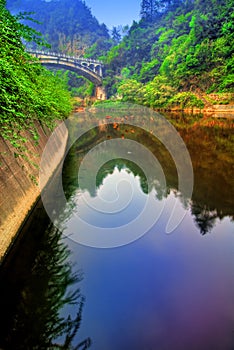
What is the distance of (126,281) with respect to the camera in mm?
5789

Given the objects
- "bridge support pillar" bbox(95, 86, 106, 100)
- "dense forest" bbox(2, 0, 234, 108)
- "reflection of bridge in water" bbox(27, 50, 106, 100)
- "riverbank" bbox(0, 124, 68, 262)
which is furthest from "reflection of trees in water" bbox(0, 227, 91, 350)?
"bridge support pillar" bbox(95, 86, 106, 100)

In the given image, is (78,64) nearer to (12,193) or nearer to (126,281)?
(12,193)

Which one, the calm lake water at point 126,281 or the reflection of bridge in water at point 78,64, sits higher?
the reflection of bridge in water at point 78,64

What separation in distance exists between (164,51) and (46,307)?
79.9 m

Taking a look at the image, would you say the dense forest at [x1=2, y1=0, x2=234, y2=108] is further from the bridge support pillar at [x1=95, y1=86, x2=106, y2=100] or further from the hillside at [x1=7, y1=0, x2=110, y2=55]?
the bridge support pillar at [x1=95, y1=86, x2=106, y2=100]

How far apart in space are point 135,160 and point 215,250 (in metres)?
10.9

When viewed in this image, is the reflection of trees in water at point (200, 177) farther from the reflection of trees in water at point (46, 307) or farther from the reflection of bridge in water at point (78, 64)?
the reflection of bridge in water at point (78, 64)

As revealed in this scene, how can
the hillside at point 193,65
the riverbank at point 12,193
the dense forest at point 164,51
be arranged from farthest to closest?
the dense forest at point 164,51, the hillside at point 193,65, the riverbank at point 12,193

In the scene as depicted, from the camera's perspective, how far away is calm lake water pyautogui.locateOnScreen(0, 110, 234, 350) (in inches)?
175

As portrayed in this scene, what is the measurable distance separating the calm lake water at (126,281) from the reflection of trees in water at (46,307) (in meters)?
0.02

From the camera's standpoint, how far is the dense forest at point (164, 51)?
150 feet

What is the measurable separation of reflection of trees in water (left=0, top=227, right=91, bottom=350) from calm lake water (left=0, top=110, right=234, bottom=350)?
17 millimetres

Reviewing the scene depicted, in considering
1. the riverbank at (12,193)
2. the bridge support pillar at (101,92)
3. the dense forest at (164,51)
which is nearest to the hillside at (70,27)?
the dense forest at (164,51)

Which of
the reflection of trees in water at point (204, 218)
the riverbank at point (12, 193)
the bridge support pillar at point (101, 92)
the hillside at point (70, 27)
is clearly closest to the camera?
the riverbank at point (12, 193)
